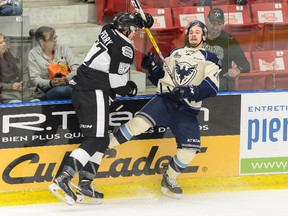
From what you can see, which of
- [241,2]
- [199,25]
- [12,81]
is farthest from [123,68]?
[241,2]

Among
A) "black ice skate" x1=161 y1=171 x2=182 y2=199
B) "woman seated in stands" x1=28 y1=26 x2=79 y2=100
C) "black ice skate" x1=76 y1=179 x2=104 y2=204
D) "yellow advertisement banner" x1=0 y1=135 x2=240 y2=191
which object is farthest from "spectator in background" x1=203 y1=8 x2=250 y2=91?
"black ice skate" x1=76 y1=179 x2=104 y2=204

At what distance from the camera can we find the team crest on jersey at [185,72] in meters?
7.39

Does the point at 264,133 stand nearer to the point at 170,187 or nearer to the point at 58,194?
the point at 170,187

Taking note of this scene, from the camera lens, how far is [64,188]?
708cm

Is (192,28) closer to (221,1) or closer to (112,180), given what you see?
(221,1)

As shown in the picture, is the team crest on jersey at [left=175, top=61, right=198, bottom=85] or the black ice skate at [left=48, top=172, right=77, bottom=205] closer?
the black ice skate at [left=48, top=172, right=77, bottom=205]

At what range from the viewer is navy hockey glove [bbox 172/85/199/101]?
718 centimetres

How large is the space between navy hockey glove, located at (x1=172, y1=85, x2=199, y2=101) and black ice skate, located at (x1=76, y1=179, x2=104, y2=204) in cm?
80

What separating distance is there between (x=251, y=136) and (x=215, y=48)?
657 mm

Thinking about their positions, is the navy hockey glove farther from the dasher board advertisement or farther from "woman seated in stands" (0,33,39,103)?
"woman seated in stands" (0,33,39,103)

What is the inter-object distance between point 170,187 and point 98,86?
0.90 m

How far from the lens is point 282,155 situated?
7934 millimetres

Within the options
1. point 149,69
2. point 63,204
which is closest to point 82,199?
point 63,204

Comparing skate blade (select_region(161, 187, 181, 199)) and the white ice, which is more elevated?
skate blade (select_region(161, 187, 181, 199))
